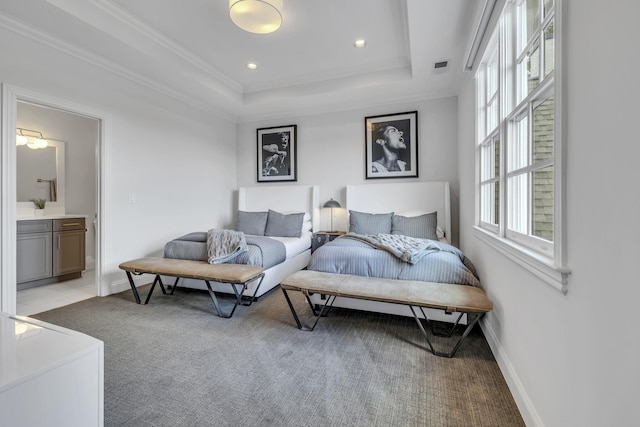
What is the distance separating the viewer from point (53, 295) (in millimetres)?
3146

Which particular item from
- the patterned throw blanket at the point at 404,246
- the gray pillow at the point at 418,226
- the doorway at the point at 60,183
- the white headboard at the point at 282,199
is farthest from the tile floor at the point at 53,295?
the gray pillow at the point at 418,226

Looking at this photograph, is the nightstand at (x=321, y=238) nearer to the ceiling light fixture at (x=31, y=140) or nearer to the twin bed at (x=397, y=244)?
the twin bed at (x=397, y=244)

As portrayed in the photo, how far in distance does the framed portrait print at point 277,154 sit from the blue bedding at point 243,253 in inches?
76.9

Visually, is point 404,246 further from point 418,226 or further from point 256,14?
point 256,14

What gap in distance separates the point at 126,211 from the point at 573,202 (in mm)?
3989

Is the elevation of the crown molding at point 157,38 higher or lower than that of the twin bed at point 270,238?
higher

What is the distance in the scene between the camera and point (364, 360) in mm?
1859

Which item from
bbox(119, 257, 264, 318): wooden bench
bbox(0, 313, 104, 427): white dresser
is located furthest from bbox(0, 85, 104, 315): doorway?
bbox(0, 313, 104, 427): white dresser

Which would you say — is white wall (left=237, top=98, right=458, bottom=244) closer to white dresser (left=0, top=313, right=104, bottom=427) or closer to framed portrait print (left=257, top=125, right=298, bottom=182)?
framed portrait print (left=257, top=125, right=298, bottom=182)

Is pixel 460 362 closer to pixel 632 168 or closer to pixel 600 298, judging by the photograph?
pixel 600 298

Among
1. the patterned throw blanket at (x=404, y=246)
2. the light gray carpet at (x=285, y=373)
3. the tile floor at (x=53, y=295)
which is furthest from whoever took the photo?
the tile floor at (x=53, y=295)

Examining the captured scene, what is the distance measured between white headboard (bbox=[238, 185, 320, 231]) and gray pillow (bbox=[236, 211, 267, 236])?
1.59 ft

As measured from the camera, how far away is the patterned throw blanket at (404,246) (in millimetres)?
2428

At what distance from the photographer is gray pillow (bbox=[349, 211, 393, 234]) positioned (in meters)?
3.74
